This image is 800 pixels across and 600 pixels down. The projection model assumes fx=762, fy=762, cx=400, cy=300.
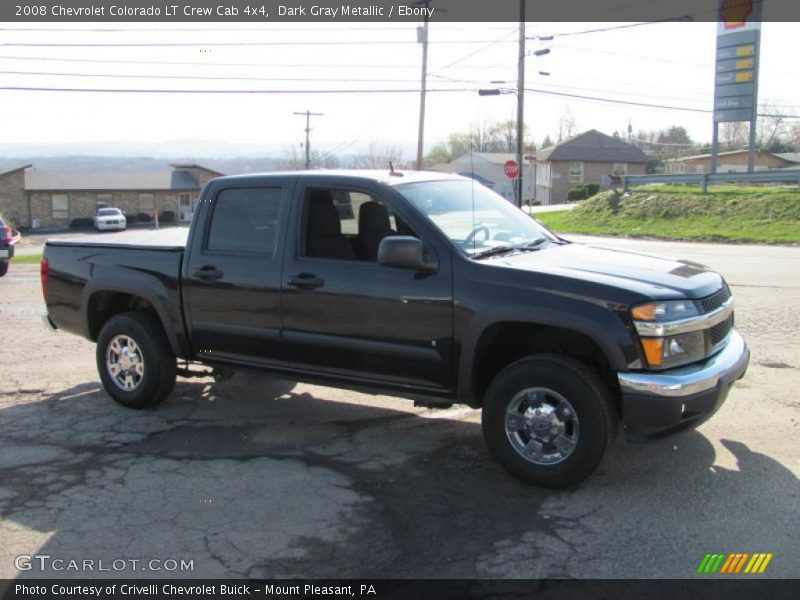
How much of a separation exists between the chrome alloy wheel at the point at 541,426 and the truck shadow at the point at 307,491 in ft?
0.76

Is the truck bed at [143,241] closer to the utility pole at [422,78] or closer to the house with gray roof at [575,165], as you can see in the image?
the utility pole at [422,78]

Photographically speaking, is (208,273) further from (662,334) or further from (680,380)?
(680,380)

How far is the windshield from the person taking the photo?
502 centimetres

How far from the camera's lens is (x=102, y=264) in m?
6.31

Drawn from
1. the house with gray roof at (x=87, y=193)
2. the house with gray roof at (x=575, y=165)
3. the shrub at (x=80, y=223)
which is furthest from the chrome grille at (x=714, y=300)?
the house with gray roof at (x=575, y=165)

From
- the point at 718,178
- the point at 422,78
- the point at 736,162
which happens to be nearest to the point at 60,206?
the point at 422,78

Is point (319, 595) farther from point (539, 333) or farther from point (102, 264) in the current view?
point (102, 264)

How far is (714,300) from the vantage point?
463cm

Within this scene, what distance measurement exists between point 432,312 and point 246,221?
1.75 metres

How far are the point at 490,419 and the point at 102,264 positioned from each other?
11.8ft

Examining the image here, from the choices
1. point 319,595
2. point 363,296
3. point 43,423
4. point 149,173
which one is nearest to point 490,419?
point 363,296

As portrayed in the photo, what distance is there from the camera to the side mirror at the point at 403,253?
461cm

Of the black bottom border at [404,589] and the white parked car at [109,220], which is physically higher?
the black bottom border at [404,589]

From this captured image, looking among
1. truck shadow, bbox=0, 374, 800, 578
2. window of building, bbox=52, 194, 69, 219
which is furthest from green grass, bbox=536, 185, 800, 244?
window of building, bbox=52, 194, 69, 219
